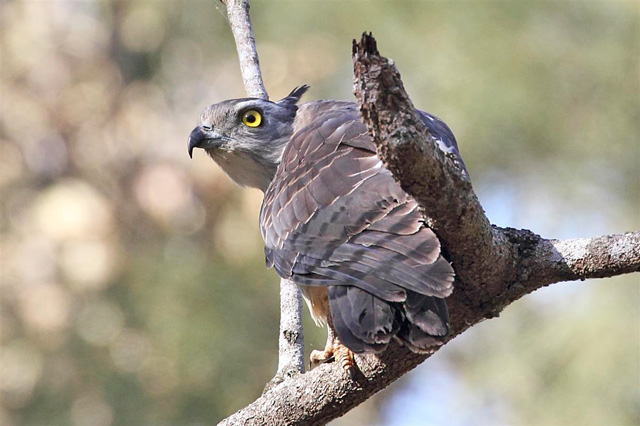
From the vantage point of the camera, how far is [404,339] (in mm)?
2652

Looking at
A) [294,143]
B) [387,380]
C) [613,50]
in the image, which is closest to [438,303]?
[387,380]

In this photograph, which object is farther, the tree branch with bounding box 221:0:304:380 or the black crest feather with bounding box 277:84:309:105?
the black crest feather with bounding box 277:84:309:105

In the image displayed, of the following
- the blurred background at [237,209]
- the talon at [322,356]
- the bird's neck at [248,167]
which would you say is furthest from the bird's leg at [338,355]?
the blurred background at [237,209]

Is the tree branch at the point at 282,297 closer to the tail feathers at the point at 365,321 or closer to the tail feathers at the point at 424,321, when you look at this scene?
the tail feathers at the point at 365,321

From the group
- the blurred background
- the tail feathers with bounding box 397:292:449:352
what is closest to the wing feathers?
the tail feathers with bounding box 397:292:449:352

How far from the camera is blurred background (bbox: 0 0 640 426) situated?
6.91 metres

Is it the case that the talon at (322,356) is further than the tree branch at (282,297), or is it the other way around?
the tree branch at (282,297)

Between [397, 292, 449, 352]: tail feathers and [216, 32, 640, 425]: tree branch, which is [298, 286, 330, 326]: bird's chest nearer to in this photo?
[216, 32, 640, 425]: tree branch

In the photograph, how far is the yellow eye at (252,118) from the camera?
14.0ft

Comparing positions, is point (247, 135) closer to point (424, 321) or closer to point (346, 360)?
point (346, 360)

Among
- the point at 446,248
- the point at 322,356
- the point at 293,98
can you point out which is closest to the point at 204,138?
the point at 293,98

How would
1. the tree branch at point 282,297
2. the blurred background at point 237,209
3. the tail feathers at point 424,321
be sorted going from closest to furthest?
1. the tail feathers at point 424,321
2. the tree branch at point 282,297
3. the blurred background at point 237,209

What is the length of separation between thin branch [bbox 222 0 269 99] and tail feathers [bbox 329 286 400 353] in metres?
1.80

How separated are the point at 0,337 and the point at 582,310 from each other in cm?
530
